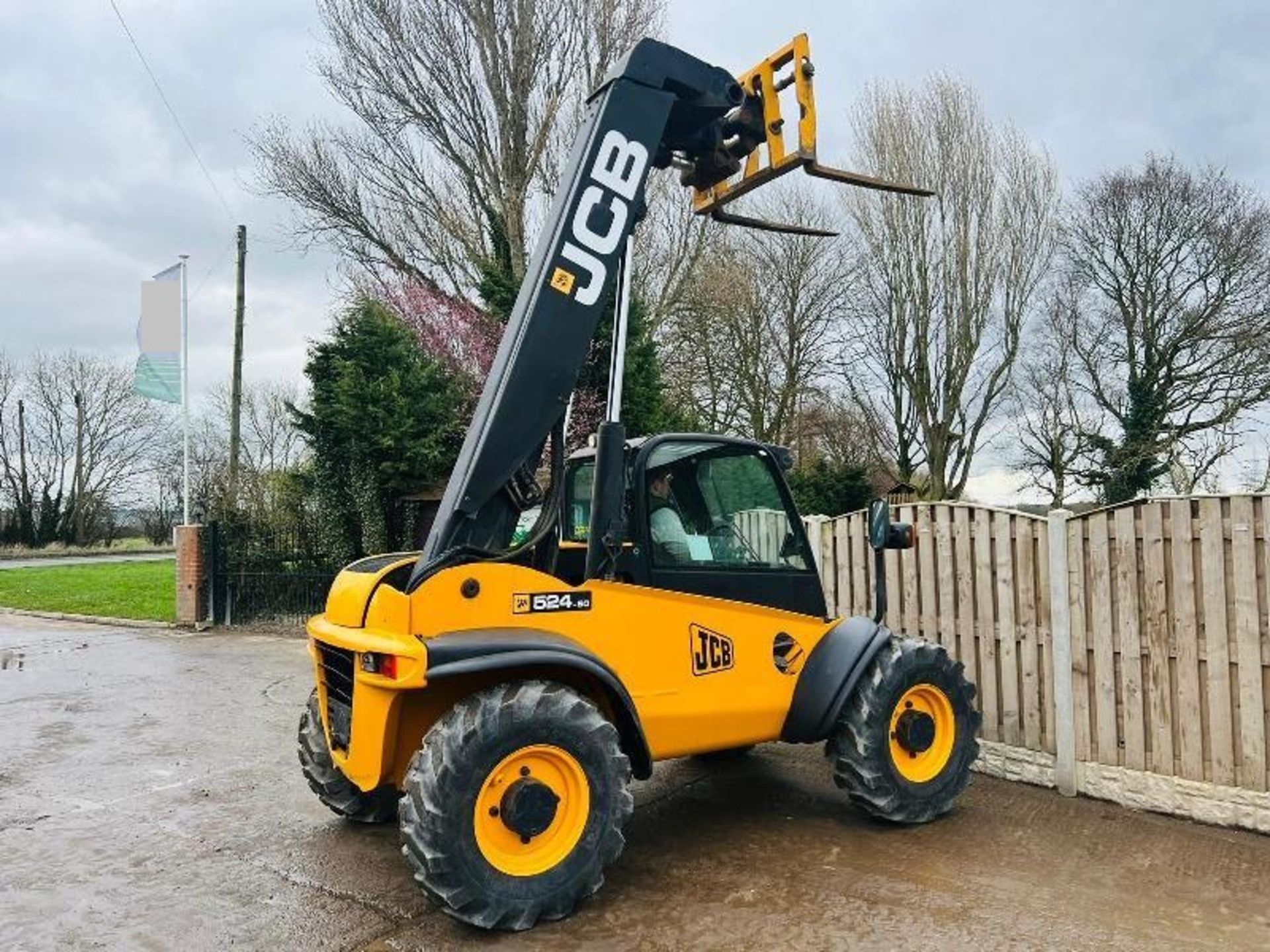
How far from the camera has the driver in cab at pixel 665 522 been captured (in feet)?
14.3

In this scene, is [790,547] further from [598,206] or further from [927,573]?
[598,206]

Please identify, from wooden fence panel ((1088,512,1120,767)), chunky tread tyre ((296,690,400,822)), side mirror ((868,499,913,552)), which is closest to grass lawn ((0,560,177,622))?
chunky tread tyre ((296,690,400,822))

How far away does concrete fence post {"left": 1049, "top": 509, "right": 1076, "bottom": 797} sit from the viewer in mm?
5273

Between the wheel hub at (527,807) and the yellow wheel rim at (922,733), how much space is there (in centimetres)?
189

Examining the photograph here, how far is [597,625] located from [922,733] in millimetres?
1916

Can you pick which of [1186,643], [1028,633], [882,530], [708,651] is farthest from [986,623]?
[708,651]

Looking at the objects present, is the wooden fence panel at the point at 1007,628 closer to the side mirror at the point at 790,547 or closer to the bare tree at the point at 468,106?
the side mirror at the point at 790,547

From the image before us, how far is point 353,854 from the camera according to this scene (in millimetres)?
4418

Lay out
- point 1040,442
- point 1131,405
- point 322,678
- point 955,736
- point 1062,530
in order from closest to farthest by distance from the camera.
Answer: point 322,678 → point 955,736 → point 1062,530 → point 1131,405 → point 1040,442

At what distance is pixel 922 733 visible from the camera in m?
4.75

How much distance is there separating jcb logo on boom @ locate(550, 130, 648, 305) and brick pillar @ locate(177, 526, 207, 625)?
12.1m

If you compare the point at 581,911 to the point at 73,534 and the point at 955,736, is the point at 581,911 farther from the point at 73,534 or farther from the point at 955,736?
the point at 73,534

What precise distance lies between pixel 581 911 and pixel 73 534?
4643 cm

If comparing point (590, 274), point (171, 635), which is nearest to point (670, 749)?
point (590, 274)
